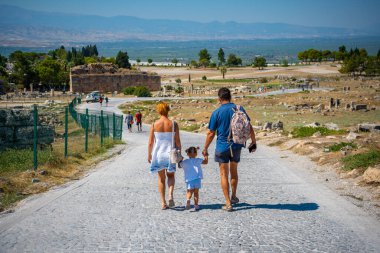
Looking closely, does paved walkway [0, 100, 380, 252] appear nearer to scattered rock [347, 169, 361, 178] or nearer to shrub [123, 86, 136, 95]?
scattered rock [347, 169, 361, 178]

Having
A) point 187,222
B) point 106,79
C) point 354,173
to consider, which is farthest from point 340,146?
point 106,79

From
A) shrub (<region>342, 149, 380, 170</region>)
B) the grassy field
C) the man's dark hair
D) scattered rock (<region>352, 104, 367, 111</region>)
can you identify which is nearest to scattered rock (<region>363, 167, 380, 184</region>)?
shrub (<region>342, 149, 380, 170</region>)

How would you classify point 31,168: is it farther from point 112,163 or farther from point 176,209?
point 176,209

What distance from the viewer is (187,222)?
781 centimetres

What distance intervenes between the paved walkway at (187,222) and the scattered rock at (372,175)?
0.94 metres

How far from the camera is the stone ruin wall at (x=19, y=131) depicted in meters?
17.5

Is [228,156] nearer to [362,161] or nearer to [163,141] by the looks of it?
[163,141]

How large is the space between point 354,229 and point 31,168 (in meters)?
8.48

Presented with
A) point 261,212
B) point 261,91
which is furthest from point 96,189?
point 261,91

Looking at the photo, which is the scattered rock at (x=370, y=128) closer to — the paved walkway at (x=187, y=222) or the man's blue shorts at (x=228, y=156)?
the paved walkway at (x=187, y=222)

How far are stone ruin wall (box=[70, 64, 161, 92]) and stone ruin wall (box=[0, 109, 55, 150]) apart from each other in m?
59.9

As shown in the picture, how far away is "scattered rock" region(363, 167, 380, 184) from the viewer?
10.9 meters

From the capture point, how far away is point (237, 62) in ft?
533

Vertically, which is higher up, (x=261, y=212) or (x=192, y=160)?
(x=192, y=160)
